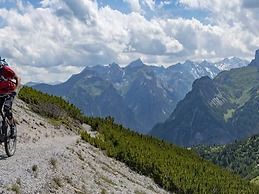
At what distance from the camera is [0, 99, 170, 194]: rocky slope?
14.4 m

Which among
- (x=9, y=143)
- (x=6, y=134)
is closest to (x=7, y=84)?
(x=6, y=134)

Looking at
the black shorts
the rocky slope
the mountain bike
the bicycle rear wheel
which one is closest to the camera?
the rocky slope

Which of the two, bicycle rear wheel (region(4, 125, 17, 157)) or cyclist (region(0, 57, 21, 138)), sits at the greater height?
cyclist (region(0, 57, 21, 138))

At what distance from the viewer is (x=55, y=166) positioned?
695 inches

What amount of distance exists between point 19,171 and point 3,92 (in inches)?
132

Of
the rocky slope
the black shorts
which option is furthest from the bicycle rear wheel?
the black shorts

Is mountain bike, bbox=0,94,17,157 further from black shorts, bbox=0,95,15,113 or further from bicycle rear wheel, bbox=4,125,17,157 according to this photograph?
black shorts, bbox=0,95,15,113

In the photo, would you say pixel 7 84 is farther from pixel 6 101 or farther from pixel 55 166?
pixel 55 166

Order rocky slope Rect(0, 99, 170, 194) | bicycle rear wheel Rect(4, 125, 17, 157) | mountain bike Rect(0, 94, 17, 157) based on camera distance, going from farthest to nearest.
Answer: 1. bicycle rear wheel Rect(4, 125, 17, 157)
2. mountain bike Rect(0, 94, 17, 157)
3. rocky slope Rect(0, 99, 170, 194)

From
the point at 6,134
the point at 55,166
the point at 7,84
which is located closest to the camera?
the point at 7,84

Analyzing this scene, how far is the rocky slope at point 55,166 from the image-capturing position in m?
14.4

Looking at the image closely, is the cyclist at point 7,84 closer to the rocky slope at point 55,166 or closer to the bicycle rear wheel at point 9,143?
the bicycle rear wheel at point 9,143

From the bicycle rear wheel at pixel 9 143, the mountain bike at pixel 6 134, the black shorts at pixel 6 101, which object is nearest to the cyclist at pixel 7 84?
the black shorts at pixel 6 101

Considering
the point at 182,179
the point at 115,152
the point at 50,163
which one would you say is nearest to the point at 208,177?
the point at 182,179
